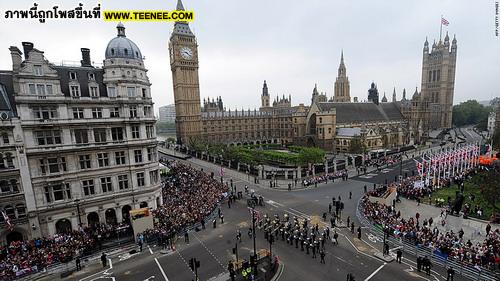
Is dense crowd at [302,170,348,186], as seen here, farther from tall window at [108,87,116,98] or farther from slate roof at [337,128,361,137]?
tall window at [108,87,116,98]

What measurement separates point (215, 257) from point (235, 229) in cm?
558

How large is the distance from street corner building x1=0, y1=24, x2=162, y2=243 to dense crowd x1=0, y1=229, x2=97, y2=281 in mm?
1680

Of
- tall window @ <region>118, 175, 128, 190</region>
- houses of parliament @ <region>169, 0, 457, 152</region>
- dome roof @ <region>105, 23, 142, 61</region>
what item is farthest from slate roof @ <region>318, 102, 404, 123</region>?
tall window @ <region>118, 175, 128, 190</region>

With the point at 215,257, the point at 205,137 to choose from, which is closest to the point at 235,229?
the point at 215,257

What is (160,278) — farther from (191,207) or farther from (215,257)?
(191,207)

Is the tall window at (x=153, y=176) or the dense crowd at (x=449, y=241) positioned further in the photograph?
the tall window at (x=153, y=176)

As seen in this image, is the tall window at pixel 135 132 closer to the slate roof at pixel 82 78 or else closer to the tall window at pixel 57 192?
the slate roof at pixel 82 78

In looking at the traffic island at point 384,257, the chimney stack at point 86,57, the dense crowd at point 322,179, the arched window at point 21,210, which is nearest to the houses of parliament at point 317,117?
the dense crowd at point 322,179

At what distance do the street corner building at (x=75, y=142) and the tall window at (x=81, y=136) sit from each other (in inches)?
3.5

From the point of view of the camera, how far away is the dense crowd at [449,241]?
18047 millimetres

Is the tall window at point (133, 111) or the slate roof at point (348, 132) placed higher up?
the tall window at point (133, 111)

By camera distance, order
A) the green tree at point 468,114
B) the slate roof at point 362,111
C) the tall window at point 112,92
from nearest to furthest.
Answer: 1. the tall window at point 112,92
2. the slate roof at point 362,111
3. the green tree at point 468,114

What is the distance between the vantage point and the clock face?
85875 mm

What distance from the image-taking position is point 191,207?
30297mm
